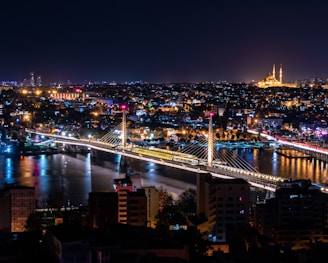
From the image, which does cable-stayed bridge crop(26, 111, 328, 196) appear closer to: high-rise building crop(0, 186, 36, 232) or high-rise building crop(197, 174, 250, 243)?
high-rise building crop(197, 174, 250, 243)

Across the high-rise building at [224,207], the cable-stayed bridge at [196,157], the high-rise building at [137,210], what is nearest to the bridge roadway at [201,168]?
the cable-stayed bridge at [196,157]

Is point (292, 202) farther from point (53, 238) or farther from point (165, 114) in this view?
point (165, 114)

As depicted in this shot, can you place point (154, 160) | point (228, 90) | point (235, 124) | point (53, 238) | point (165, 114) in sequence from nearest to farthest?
point (53, 238) < point (154, 160) < point (235, 124) < point (165, 114) < point (228, 90)

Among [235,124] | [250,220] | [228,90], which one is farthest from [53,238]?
[228,90]

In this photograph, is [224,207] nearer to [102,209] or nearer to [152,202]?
[152,202]

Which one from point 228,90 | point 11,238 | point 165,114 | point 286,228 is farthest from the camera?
point 228,90

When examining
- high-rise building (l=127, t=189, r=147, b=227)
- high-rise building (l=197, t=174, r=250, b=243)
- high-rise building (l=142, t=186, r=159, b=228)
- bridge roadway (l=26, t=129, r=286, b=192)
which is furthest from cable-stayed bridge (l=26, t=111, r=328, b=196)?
high-rise building (l=127, t=189, r=147, b=227)

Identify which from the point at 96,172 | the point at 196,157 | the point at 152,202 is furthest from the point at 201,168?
the point at 152,202
